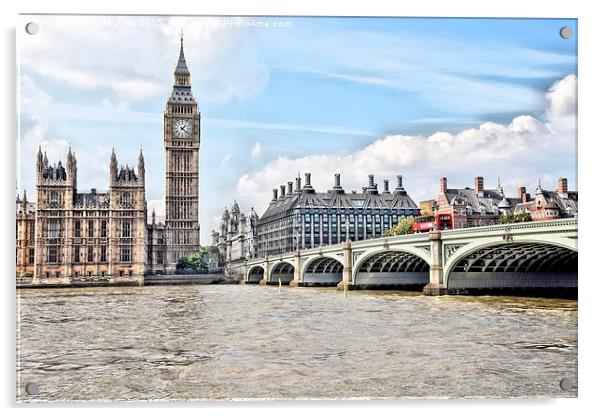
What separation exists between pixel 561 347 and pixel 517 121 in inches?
161

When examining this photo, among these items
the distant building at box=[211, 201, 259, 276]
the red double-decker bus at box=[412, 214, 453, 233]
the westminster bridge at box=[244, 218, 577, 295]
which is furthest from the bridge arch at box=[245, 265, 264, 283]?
the red double-decker bus at box=[412, 214, 453, 233]

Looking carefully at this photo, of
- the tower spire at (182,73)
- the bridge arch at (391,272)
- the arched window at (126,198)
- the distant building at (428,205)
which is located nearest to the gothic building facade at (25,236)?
the tower spire at (182,73)

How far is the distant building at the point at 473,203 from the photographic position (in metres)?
16.7

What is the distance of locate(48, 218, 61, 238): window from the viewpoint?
15267 mm

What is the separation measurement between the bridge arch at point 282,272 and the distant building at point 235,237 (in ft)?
19.7

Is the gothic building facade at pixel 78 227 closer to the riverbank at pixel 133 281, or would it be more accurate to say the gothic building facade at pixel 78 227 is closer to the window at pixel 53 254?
the window at pixel 53 254

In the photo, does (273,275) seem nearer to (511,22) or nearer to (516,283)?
(516,283)

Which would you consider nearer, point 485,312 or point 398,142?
point 398,142

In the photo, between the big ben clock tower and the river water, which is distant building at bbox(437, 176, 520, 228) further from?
the big ben clock tower

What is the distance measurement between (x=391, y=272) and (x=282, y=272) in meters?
12.3

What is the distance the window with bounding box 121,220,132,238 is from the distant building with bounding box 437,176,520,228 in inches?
471

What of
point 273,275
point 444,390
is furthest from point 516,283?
point 444,390

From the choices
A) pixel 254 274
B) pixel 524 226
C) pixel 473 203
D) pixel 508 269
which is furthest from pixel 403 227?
pixel 524 226
